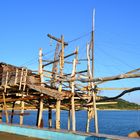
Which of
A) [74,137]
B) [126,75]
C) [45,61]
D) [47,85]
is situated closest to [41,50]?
[45,61]

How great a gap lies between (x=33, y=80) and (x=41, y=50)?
2540 millimetres

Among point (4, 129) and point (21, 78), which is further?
point (21, 78)

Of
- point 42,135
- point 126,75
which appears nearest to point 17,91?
point 42,135

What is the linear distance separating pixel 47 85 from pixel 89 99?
2.80m

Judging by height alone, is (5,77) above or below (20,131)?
above

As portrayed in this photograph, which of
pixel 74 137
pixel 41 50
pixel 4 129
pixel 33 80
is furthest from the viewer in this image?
pixel 33 80

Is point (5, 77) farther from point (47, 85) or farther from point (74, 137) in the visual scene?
point (74, 137)

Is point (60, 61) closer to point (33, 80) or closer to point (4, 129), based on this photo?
point (33, 80)

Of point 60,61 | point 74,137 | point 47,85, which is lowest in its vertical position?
point 74,137

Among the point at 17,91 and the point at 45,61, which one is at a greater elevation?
the point at 45,61

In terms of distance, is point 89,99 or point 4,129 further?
point 89,99

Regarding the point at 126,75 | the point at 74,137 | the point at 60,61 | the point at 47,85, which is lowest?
the point at 74,137

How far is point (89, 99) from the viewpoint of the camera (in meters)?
20.2

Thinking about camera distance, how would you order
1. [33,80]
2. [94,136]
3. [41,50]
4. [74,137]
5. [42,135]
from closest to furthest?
[94,136], [74,137], [42,135], [41,50], [33,80]
